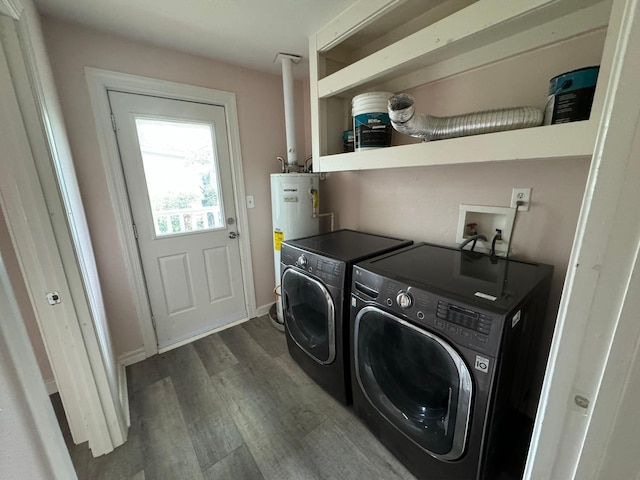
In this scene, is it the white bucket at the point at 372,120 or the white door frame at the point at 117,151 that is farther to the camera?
the white door frame at the point at 117,151

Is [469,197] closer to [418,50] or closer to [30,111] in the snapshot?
[418,50]

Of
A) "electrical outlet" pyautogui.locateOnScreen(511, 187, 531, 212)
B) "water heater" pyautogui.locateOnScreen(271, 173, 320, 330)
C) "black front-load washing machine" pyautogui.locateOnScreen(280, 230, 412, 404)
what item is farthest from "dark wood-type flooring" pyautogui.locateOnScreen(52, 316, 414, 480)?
"electrical outlet" pyautogui.locateOnScreen(511, 187, 531, 212)

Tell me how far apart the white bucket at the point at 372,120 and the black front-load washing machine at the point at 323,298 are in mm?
608

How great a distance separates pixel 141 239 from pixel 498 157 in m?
2.24

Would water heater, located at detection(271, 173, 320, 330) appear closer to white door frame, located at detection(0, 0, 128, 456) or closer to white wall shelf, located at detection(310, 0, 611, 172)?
white wall shelf, located at detection(310, 0, 611, 172)

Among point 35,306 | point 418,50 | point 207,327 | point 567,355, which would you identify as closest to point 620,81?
point 567,355

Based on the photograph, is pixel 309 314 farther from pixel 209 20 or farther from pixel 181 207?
pixel 209 20

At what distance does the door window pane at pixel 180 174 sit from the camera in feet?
6.13

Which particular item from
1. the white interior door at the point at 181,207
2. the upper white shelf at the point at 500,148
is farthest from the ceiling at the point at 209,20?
the upper white shelf at the point at 500,148

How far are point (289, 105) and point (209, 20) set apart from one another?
73cm

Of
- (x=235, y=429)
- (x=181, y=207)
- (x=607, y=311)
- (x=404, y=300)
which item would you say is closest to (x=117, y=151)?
(x=181, y=207)

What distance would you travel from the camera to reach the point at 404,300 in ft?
3.25

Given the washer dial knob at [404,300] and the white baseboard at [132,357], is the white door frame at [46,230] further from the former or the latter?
the washer dial knob at [404,300]

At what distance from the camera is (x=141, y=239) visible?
1.91m
